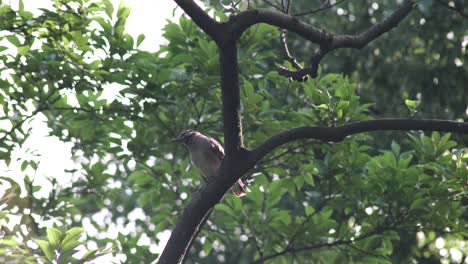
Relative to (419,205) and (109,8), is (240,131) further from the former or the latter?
(109,8)

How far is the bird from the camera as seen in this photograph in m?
8.38

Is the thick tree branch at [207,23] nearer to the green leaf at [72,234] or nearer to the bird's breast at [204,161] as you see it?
the green leaf at [72,234]

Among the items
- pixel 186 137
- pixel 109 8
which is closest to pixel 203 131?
pixel 186 137

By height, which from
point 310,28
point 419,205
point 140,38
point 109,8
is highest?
point 109,8

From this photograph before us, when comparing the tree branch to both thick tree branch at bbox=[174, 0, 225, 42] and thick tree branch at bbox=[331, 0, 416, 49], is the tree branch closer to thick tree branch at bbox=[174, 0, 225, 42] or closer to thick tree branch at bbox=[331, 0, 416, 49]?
thick tree branch at bbox=[331, 0, 416, 49]

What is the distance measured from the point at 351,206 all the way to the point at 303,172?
65cm

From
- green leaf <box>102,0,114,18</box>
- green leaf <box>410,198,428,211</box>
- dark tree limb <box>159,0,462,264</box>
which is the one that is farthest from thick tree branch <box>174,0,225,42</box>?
green leaf <box>410,198,428,211</box>

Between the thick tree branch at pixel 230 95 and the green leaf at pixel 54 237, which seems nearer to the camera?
the thick tree branch at pixel 230 95

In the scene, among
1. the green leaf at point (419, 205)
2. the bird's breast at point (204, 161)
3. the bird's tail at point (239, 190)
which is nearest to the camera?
the green leaf at point (419, 205)

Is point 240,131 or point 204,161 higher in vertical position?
point 204,161

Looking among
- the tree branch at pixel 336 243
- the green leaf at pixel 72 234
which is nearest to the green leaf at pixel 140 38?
the tree branch at pixel 336 243

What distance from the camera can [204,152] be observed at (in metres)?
8.62

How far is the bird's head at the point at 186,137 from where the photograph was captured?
27.3 ft

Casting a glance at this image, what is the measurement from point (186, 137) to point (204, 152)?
313mm
